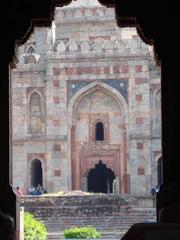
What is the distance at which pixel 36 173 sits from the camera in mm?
33656

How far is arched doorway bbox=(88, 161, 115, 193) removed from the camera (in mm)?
33625

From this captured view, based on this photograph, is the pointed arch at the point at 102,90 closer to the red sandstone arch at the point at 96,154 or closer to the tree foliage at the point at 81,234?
the red sandstone arch at the point at 96,154

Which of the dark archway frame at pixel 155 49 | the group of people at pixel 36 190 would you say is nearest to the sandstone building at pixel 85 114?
the group of people at pixel 36 190

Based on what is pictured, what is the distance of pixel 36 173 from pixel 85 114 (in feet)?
10.7

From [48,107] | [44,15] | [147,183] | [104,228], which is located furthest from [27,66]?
[44,15]

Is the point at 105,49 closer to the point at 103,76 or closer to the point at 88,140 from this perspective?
the point at 103,76

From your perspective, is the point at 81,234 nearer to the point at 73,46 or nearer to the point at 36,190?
the point at 36,190

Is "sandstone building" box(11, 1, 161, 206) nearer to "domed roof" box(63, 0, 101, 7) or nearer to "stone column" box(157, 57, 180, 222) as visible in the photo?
"domed roof" box(63, 0, 101, 7)

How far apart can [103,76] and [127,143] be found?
2950 mm

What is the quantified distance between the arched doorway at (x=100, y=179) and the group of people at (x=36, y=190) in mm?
2369

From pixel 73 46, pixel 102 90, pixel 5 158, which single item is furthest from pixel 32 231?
pixel 73 46

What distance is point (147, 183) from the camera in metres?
32.2

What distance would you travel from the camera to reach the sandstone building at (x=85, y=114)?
3275cm

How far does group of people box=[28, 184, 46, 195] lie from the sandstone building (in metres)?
0.31
